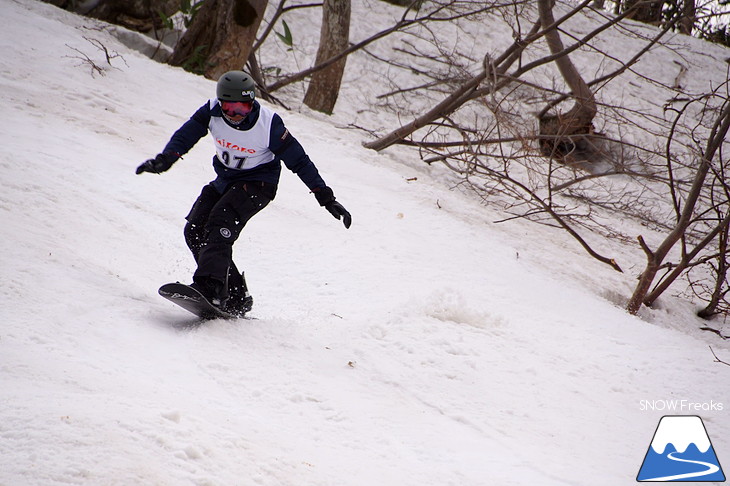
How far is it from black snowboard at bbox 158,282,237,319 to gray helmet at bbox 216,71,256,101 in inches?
43.3

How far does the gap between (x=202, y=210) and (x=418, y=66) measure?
1104 centimetres

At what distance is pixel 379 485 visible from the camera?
2309mm

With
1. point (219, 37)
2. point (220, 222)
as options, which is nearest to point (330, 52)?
point (219, 37)

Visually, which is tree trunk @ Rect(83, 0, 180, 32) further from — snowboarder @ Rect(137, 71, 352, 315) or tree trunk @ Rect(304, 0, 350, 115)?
snowboarder @ Rect(137, 71, 352, 315)

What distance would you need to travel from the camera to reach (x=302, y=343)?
3602 mm

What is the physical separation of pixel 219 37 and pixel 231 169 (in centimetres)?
675

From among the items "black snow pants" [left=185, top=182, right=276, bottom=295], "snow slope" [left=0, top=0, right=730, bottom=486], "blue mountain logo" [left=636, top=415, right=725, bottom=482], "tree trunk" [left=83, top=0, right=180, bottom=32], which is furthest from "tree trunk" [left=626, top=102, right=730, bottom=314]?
"tree trunk" [left=83, top=0, right=180, bottom=32]

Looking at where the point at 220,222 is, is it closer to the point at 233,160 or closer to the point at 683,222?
the point at 233,160

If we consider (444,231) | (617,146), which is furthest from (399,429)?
(617,146)

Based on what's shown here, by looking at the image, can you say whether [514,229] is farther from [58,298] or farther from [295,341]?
[58,298]

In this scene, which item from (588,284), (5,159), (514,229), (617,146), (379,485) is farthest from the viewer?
(617,146)

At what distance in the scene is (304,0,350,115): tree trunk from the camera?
34.9 feet

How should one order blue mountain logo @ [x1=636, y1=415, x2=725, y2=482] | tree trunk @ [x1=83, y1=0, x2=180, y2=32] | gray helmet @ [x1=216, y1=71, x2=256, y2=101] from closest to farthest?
blue mountain logo @ [x1=636, y1=415, x2=725, y2=482], gray helmet @ [x1=216, y1=71, x2=256, y2=101], tree trunk @ [x1=83, y1=0, x2=180, y2=32]

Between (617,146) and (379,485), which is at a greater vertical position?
(617,146)
